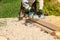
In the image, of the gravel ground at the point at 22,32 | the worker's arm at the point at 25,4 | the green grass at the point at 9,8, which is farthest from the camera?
the green grass at the point at 9,8

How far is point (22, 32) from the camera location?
7109 millimetres

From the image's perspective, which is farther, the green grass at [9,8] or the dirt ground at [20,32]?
the green grass at [9,8]

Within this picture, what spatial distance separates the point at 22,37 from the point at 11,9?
16.3 ft

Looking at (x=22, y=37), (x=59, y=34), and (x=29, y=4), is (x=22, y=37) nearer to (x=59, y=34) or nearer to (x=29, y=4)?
(x=59, y=34)

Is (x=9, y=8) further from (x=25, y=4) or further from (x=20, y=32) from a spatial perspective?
(x=20, y=32)

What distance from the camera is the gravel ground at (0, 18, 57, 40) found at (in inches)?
257

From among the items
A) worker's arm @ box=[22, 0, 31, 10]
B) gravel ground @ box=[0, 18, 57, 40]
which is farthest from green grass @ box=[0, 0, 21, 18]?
gravel ground @ box=[0, 18, 57, 40]

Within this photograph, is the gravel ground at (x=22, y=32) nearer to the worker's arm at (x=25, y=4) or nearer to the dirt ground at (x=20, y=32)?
the dirt ground at (x=20, y=32)

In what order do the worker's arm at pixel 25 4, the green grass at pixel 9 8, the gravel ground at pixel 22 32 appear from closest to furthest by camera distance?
→ 1. the gravel ground at pixel 22 32
2. the worker's arm at pixel 25 4
3. the green grass at pixel 9 8

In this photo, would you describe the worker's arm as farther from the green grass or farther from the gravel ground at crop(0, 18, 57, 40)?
the green grass

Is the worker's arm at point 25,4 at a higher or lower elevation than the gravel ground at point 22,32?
higher

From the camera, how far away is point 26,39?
6332mm

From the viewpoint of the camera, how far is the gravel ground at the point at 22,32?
6.53m

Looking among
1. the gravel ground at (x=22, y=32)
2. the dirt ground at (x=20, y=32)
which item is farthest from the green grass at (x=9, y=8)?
the gravel ground at (x=22, y=32)
